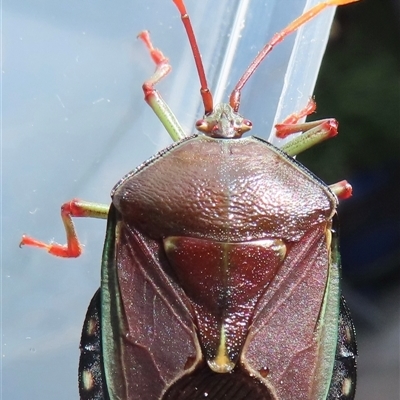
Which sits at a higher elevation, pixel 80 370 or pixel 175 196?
pixel 175 196

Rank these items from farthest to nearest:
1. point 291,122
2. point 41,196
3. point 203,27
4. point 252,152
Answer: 1. point 203,27
2. point 41,196
3. point 291,122
4. point 252,152

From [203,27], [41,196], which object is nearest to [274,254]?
[41,196]

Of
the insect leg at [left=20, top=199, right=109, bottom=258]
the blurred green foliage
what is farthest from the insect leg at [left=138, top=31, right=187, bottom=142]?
the blurred green foliage

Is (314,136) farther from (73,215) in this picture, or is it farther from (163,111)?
(73,215)

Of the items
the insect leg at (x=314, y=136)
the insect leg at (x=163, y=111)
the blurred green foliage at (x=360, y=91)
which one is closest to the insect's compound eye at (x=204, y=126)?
the insect leg at (x=163, y=111)

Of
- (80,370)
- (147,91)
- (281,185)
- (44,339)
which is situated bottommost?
(44,339)

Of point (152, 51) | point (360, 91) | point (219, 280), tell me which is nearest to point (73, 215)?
point (219, 280)

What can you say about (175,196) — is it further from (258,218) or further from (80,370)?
(80,370)

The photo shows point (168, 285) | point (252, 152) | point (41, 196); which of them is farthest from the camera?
point (41, 196)

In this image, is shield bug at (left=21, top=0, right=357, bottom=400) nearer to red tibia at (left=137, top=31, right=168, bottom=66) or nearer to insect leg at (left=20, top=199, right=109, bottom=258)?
insect leg at (left=20, top=199, right=109, bottom=258)
